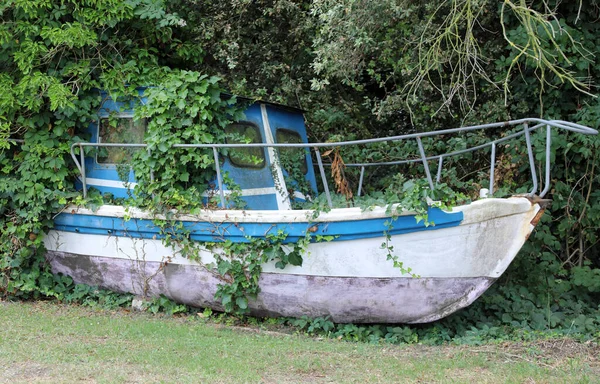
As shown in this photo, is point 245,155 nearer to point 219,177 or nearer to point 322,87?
point 219,177

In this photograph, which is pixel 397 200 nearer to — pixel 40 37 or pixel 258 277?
pixel 258 277

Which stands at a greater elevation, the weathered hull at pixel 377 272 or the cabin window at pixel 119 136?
the cabin window at pixel 119 136

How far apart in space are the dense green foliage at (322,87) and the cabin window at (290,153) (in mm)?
614

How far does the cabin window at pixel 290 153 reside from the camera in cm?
789

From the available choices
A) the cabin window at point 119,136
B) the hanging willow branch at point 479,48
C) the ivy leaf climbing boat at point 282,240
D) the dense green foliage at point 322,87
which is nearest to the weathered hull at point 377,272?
the ivy leaf climbing boat at point 282,240

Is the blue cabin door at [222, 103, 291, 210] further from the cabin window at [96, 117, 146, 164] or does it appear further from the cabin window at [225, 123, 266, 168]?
the cabin window at [96, 117, 146, 164]

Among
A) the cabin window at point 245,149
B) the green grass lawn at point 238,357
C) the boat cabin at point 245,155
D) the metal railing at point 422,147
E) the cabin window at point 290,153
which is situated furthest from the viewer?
the cabin window at point 290,153

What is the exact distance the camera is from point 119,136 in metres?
8.22

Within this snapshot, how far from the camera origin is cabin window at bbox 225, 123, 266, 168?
752 centimetres

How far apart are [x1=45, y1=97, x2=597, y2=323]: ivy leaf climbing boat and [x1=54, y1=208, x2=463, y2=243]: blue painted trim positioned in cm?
1

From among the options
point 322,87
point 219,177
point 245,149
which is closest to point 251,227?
point 219,177

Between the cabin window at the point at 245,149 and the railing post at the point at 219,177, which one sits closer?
the railing post at the point at 219,177

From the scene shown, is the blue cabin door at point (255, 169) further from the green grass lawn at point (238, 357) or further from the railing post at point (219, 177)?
the green grass lawn at point (238, 357)

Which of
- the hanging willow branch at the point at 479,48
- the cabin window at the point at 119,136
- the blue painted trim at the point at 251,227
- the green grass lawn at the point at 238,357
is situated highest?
the hanging willow branch at the point at 479,48
